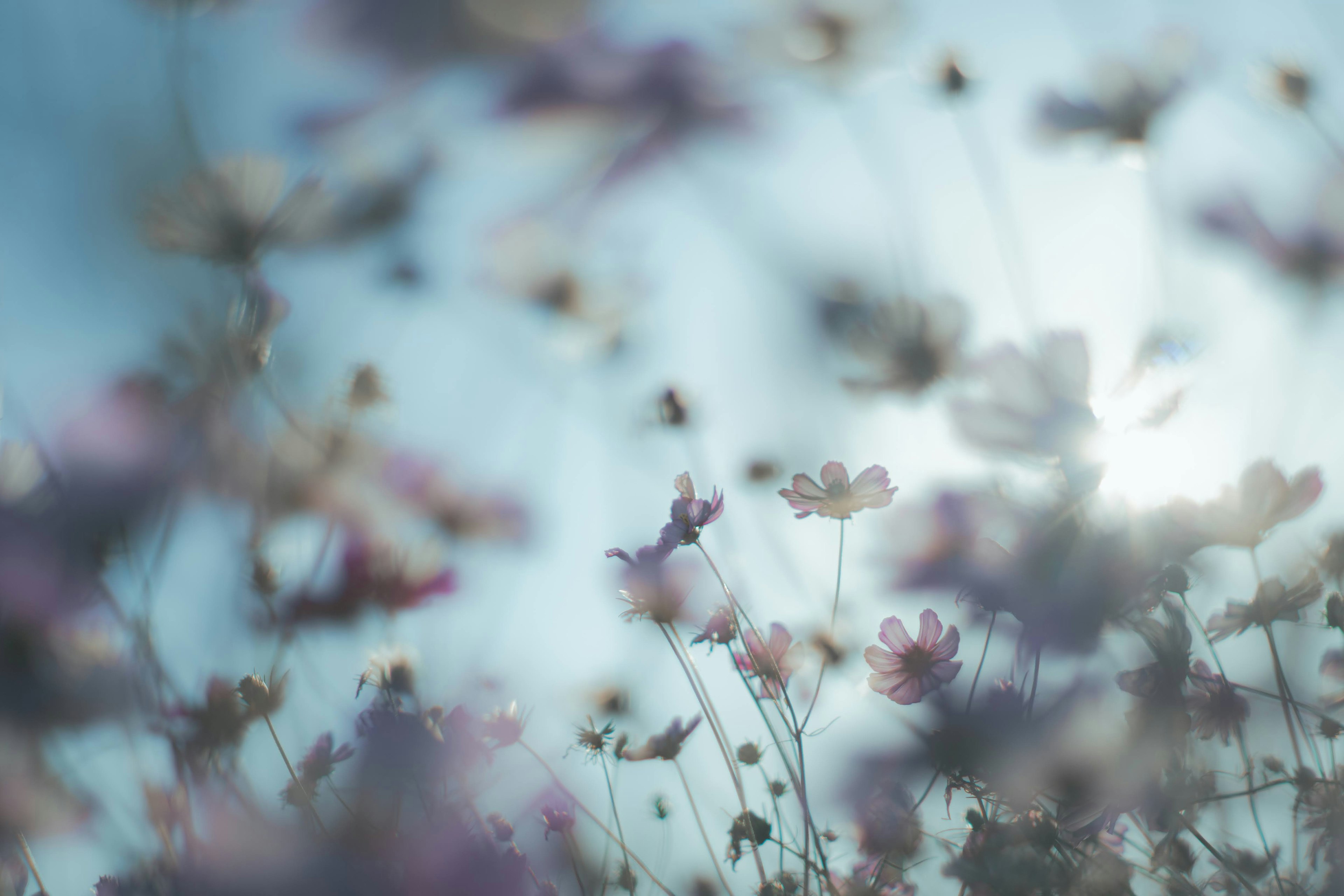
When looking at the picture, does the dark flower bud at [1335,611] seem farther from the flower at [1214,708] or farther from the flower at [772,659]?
the flower at [772,659]

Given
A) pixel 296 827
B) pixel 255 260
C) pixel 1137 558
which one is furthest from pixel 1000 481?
pixel 255 260

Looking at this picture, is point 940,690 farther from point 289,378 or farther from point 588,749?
point 289,378

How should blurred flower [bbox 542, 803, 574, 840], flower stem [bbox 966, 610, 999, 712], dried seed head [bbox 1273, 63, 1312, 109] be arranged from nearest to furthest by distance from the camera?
flower stem [bbox 966, 610, 999, 712]
blurred flower [bbox 542, 803, 574, 840]
dried seed head [bbox 1273, 63, 1312, 109]

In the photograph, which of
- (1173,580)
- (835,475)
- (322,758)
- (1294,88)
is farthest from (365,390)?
(1294,88)

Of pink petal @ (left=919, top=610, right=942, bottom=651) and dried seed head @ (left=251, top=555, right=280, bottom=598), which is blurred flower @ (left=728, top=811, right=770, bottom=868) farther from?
dried seed head @ (left=251, top=555, right=280, bottom=598)

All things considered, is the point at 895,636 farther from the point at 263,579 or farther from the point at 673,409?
the point at 263,579

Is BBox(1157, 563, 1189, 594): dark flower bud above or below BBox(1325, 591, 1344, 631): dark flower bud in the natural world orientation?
above

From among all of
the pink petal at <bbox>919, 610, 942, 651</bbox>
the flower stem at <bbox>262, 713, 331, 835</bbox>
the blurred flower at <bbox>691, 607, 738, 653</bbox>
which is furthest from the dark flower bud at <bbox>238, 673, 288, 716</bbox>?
the pink petal at <bbox>919, 610, 942, 651</bbox>
